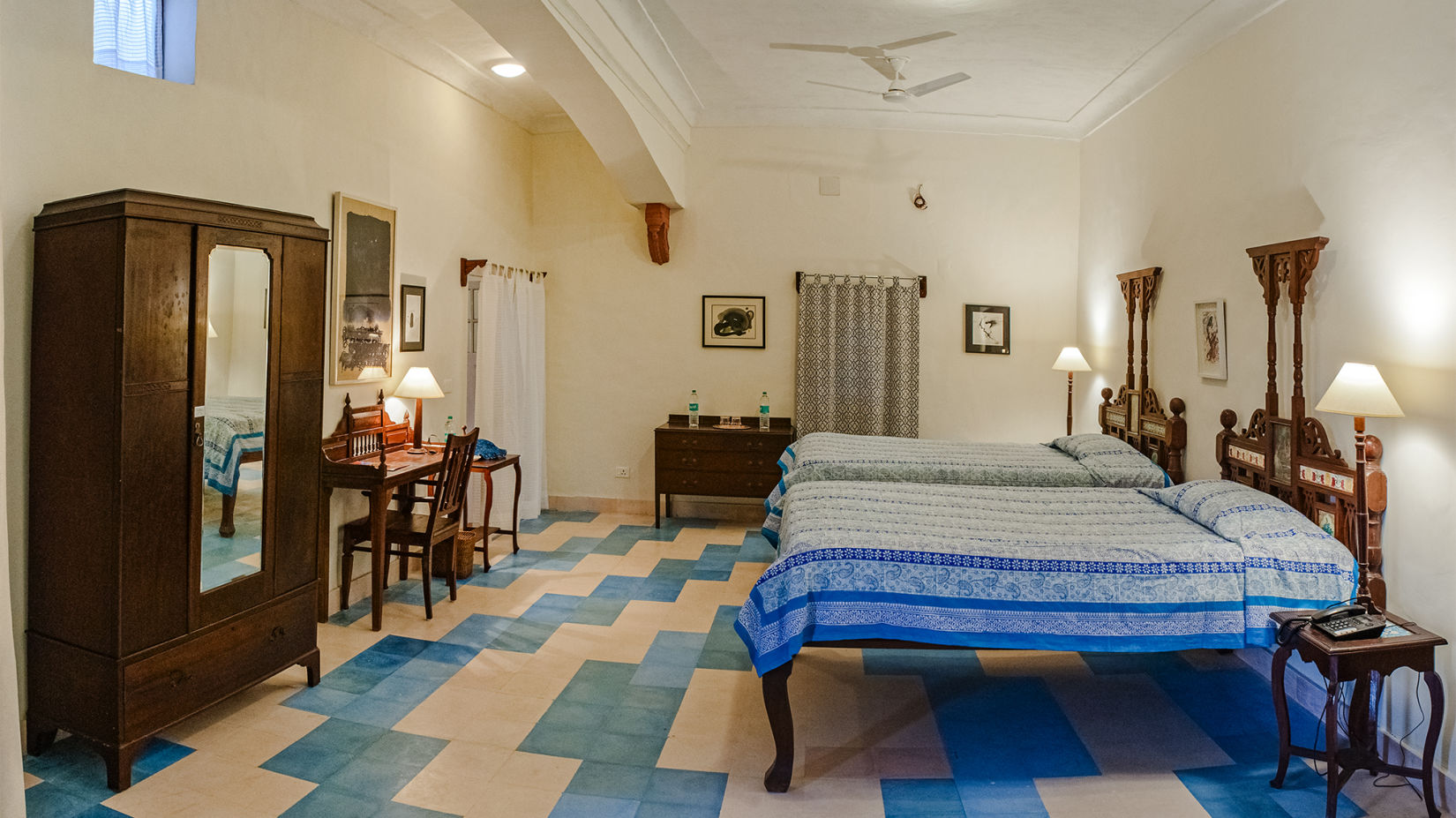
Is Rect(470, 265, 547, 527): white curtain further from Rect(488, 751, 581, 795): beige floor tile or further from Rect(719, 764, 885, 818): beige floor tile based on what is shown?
Rect(719, 764, 885, 818): beige floor tile

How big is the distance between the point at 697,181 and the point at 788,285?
1132mm

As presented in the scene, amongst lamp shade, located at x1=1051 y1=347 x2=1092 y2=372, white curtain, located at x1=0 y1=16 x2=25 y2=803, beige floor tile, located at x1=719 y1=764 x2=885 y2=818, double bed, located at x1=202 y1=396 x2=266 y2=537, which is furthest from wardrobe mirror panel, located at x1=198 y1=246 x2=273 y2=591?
lamp shade, located at x1=1051 y1=347 x2=1092 y2=372

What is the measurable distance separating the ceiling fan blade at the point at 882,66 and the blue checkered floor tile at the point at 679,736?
3306mm

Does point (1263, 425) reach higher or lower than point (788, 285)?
lower

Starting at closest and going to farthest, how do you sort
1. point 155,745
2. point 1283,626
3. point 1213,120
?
point 1283,626 → point 155,745 → point 1213,120

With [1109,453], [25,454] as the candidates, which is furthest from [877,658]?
[25,454]

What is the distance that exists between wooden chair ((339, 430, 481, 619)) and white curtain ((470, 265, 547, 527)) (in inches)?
48.0

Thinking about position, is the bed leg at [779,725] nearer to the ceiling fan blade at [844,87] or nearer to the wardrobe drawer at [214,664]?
the wardrobe drawer at [214,664]

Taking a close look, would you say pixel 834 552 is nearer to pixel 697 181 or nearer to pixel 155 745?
pixel 155 745

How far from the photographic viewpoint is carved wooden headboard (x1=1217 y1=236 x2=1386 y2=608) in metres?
2.97

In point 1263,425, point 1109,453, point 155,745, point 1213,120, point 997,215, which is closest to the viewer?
point 155,745

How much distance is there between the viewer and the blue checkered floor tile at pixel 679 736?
2.62m

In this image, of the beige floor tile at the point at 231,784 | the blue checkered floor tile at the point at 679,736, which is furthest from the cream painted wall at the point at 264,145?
the blue checkered floor tile at the point at 679,736

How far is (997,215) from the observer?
630 centimetres
